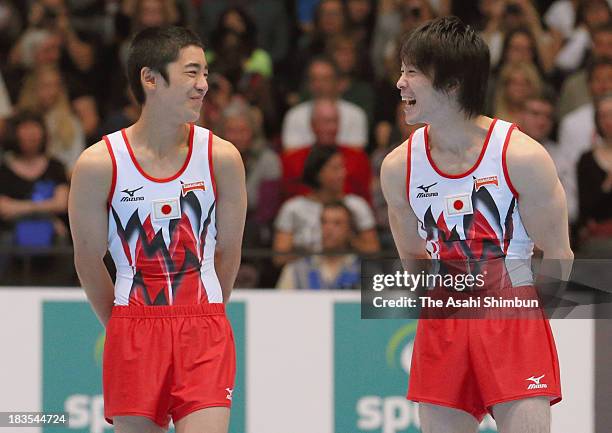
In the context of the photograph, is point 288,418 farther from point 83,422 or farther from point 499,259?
point 499,259

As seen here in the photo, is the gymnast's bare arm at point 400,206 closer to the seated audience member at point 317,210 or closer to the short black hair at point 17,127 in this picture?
the seated audience member at point 317,210

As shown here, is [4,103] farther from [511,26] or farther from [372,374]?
[372,374]

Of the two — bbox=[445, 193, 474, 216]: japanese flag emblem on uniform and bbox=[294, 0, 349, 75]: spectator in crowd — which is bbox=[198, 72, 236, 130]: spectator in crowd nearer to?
bbox=[294, 0, 349, 75]: spectator in crowd

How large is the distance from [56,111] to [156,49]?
4.83 metres

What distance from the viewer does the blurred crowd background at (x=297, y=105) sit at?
26.9 ft

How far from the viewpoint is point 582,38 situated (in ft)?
33.1

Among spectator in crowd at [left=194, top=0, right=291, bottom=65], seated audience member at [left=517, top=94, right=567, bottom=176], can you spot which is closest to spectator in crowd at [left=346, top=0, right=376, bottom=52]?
spectator in crowd at [left=194, top=0, right=291, bottom=65]

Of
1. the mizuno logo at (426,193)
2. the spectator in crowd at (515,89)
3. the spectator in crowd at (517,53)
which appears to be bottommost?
the mizuno logo at (426,193)

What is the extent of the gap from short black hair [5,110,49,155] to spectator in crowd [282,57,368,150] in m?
1.75

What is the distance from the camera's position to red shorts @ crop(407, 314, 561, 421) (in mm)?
4734

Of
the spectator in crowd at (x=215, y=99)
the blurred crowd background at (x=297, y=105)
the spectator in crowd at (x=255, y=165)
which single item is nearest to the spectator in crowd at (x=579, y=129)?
the blurred crowd background at (x=297, y=105)

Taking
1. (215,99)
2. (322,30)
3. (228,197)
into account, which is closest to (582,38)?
(322,30)

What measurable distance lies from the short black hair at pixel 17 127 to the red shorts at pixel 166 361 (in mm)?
4018

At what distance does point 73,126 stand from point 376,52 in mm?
2540
